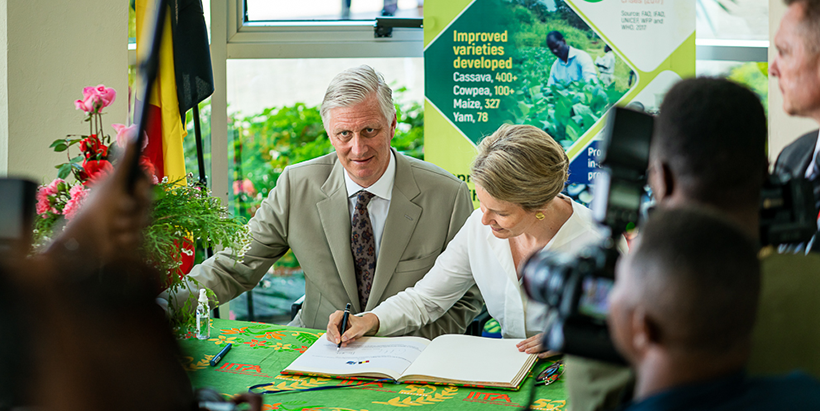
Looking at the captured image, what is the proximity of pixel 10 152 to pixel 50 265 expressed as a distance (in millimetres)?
2074

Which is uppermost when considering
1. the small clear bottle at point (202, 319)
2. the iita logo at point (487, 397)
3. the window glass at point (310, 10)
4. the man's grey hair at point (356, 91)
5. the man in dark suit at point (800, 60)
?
the window glass at point (310, 10)

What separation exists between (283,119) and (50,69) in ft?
4.88

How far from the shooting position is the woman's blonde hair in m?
2.00

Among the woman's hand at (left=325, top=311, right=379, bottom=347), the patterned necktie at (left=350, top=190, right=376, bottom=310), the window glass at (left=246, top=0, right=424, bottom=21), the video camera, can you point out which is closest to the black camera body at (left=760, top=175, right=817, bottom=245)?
the video camera

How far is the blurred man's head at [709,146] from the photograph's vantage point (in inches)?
31.2

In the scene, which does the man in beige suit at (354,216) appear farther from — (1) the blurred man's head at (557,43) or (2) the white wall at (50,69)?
(1) the blurred man's head at (557,43)

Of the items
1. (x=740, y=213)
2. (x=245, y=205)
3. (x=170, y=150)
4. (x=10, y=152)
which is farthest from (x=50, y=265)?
(x=245, y=205)

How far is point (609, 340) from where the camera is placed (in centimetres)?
71

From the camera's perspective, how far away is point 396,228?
250cm

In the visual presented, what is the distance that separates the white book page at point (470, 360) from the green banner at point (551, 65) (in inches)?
62.7

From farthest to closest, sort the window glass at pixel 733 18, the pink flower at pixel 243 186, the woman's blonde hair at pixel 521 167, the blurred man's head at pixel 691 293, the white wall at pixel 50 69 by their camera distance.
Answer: the pink flower at pixel 243 186 → the window glass at pixel 733 18 → the white wall at pixel 50 69 → the woman's blonde hair at pixel 521 167 → the blurred man's head at pixel 691 293

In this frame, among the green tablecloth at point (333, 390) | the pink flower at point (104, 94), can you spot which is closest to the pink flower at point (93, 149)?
the pink flower at point (104, 94)

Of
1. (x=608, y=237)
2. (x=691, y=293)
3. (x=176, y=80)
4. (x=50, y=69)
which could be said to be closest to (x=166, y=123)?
(x=176, y=80)

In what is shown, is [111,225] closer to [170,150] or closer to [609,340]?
[609,340]
